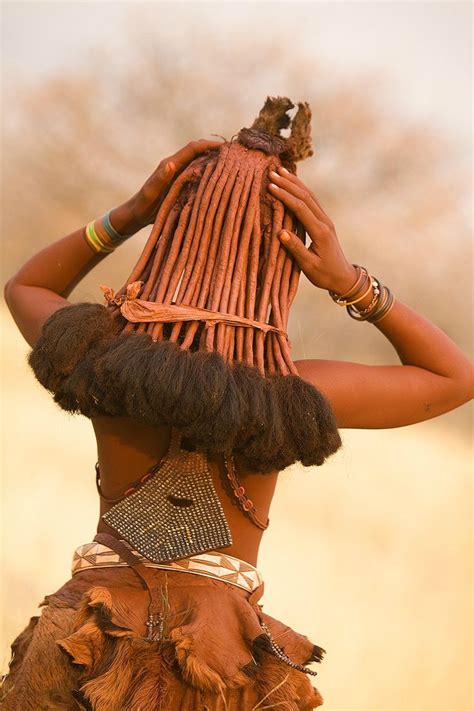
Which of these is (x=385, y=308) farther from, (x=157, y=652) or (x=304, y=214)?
(x=157, y=652)

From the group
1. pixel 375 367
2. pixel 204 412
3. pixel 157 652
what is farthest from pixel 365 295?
pixel 157 652

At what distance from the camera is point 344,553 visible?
16.8 ft

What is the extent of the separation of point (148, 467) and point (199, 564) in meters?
0.27

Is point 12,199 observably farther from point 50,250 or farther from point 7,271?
point 50,250

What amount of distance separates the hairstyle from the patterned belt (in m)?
0.25

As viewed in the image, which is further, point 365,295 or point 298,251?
point 365,295

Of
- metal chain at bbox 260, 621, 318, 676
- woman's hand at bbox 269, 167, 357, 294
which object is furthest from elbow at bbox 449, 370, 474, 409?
metal chain at bbox 260, 621, 318, 676

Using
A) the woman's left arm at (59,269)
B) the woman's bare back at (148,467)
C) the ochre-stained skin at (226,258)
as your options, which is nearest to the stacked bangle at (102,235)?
the woman's left arm at (59,269)

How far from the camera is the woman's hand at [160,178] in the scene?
2631mm

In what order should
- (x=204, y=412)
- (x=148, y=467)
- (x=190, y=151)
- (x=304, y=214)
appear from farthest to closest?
(x=190, y=151) → (x=304, y=214) → (x=148, y=467) → (x=204, y=412)

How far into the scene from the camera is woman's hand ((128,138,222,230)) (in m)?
2.63

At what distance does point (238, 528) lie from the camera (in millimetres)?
2400

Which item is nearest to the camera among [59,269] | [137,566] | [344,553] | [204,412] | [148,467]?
[204,412]

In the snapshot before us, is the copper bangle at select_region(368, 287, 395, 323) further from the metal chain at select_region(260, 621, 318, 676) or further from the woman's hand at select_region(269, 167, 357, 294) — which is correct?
the metal chain at select_region(260, 621, 318, 676)
